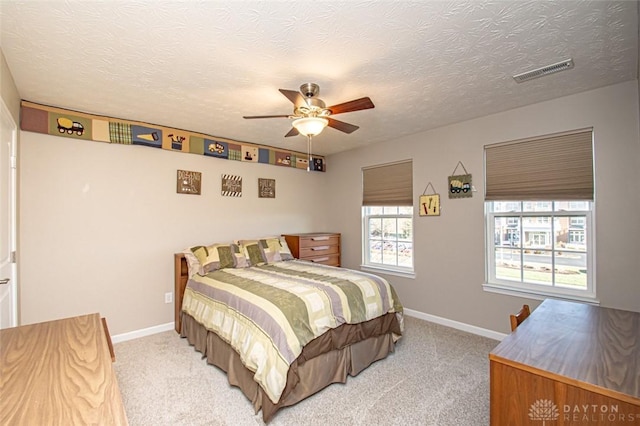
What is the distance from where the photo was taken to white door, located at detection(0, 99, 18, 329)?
212 centimetres

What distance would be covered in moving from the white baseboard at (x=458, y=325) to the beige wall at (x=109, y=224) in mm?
2743

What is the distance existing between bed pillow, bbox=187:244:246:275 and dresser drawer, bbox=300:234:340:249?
3.31 ft

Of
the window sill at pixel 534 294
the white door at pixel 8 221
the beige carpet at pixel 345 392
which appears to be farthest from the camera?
the window sill at pixel 534 294

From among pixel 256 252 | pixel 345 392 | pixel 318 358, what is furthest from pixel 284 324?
pixel 256 252

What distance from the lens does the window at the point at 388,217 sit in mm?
4105

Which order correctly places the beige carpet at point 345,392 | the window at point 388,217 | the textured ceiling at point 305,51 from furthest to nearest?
the window at point 388,217 < the beige carpet at point 345,392 < the textured ceiling at point 305,51

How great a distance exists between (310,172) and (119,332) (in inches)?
134

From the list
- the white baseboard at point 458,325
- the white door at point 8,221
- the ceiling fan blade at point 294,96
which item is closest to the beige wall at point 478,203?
the white baseboard at point 458,325

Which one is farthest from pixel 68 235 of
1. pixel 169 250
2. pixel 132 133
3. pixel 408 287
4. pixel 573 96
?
pixel 573 96

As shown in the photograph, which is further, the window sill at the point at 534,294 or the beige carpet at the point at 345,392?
the window sill at the point at 534,294

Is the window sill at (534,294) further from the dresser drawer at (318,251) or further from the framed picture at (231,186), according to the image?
the framed picture at (231,186)

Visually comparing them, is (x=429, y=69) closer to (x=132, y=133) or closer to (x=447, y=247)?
(x=447, y=247)

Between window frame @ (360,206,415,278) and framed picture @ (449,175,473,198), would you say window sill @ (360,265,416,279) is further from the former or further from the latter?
framed picture @ (449,175,473,198)

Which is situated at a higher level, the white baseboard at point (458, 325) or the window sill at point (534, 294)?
the window sill at point (534, 294)
